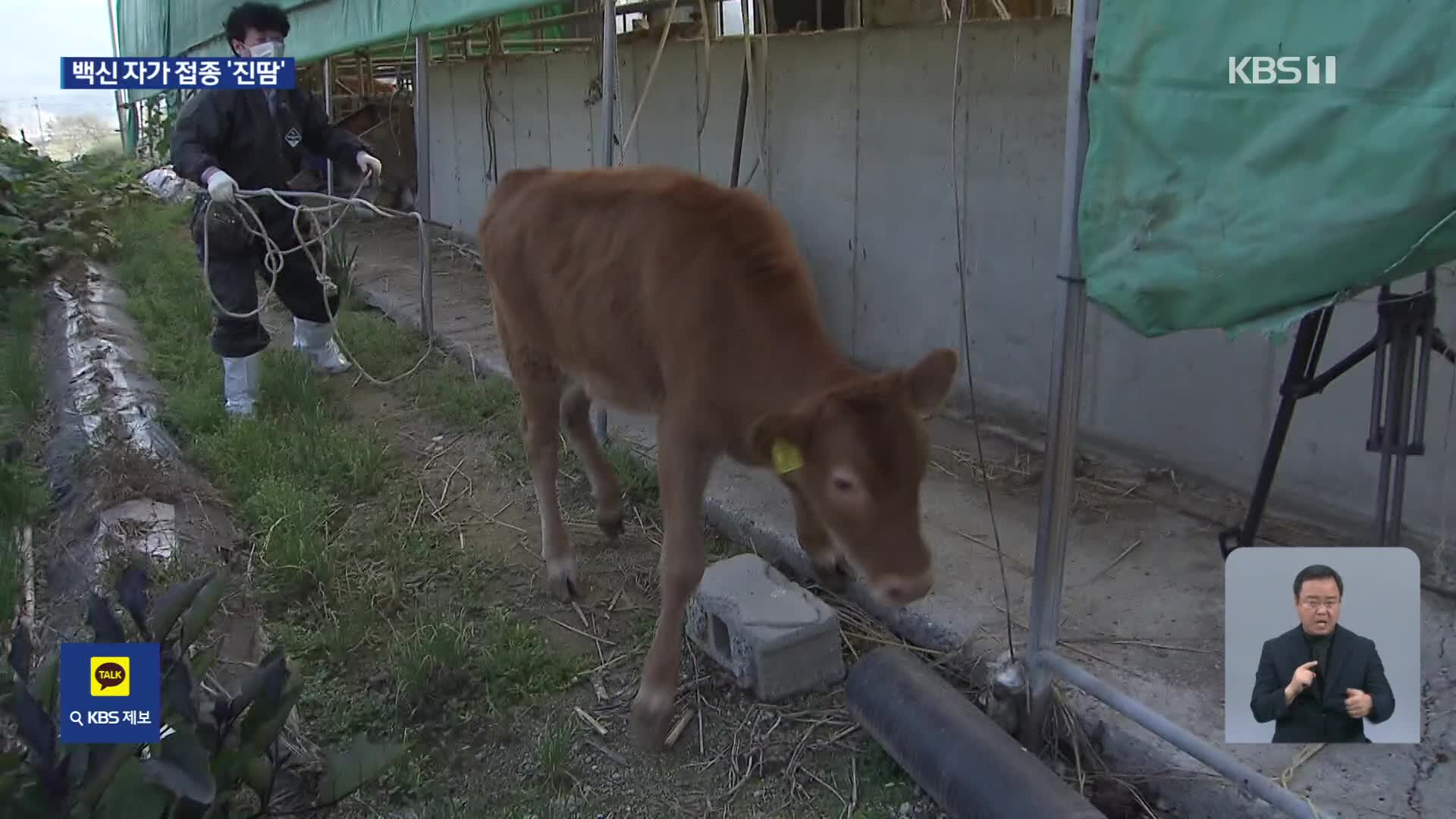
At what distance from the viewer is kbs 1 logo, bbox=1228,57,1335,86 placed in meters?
1.71

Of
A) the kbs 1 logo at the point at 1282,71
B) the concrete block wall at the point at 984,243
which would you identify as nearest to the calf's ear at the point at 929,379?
the kbs 1 logo at the point at 1282,71

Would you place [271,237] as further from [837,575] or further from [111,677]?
[111,677]

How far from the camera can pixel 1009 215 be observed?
466cm

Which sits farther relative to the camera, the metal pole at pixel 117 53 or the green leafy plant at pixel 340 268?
the metal pole at pixel 117 53

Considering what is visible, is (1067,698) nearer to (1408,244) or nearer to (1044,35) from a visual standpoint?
Result: (1408,244)

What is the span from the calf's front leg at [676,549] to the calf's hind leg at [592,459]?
0.98 metres

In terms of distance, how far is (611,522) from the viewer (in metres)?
4.03

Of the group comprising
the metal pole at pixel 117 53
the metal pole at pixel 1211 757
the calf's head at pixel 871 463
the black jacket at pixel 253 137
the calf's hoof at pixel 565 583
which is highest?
the metal pole at pixel 117 53

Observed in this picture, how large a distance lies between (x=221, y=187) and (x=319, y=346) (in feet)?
5.54

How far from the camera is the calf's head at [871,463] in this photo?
2.51 metres

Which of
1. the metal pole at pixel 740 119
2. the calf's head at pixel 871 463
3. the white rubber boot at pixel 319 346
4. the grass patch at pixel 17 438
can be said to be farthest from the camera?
the white rubber boot at pixel 319 346

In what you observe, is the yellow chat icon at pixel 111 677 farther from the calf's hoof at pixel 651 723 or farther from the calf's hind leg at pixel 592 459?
the calf's hind leg at pixel 592 459

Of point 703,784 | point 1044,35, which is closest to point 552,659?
point 703,784

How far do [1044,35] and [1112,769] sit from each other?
288cm
